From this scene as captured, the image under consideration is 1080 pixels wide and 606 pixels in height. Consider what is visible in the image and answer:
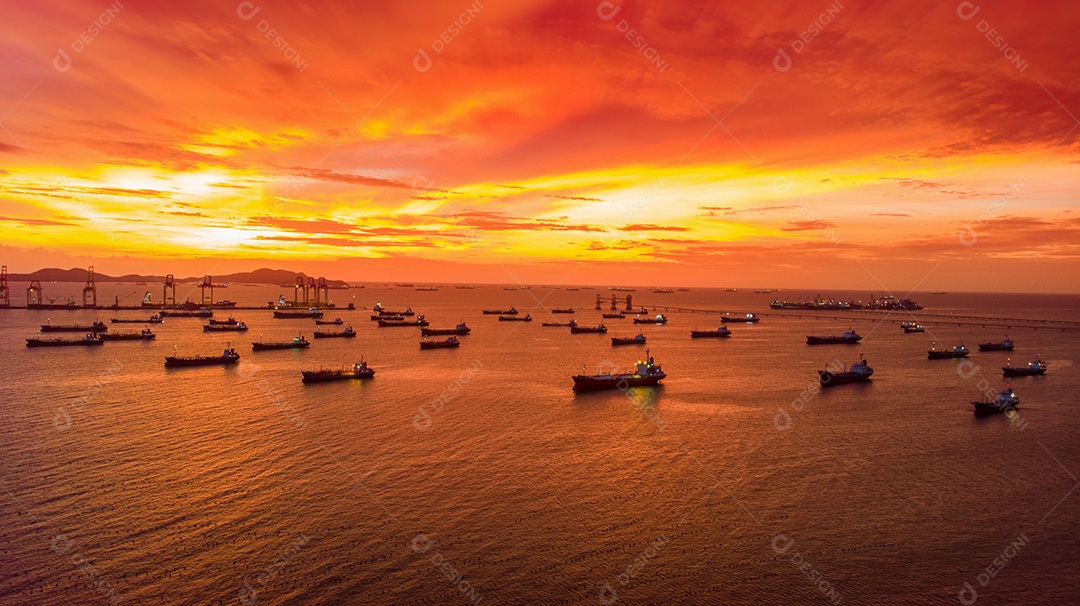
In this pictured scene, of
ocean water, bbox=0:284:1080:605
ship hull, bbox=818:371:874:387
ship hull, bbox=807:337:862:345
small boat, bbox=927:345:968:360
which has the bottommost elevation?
ocean water, bbox=0:284:1080:605

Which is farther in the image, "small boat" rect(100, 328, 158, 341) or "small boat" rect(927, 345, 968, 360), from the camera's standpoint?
"small boat" rect(100, 328, 158, 341)

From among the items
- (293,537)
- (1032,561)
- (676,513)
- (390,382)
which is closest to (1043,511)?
(1032,561)

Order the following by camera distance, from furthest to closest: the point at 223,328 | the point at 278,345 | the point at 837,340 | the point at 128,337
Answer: the point at 223,328 < the point at 837,340 < the point at 128,337 < the point at 278,345

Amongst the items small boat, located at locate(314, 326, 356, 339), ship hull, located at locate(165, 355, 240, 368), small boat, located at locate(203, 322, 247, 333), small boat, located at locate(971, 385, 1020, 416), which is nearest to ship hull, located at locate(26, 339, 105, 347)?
small boat, located at locate(203, 322, 247, 333)

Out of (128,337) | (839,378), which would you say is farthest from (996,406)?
(128,337)

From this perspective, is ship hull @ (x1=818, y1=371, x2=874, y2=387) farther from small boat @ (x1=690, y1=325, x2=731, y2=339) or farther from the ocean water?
small boat @ (x1=690, y1=325, x2=731, y2=339)

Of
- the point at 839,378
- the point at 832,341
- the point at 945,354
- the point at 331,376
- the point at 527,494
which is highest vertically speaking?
the point at 832,341

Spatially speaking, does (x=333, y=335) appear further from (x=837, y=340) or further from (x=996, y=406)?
(x=996, y=406)
